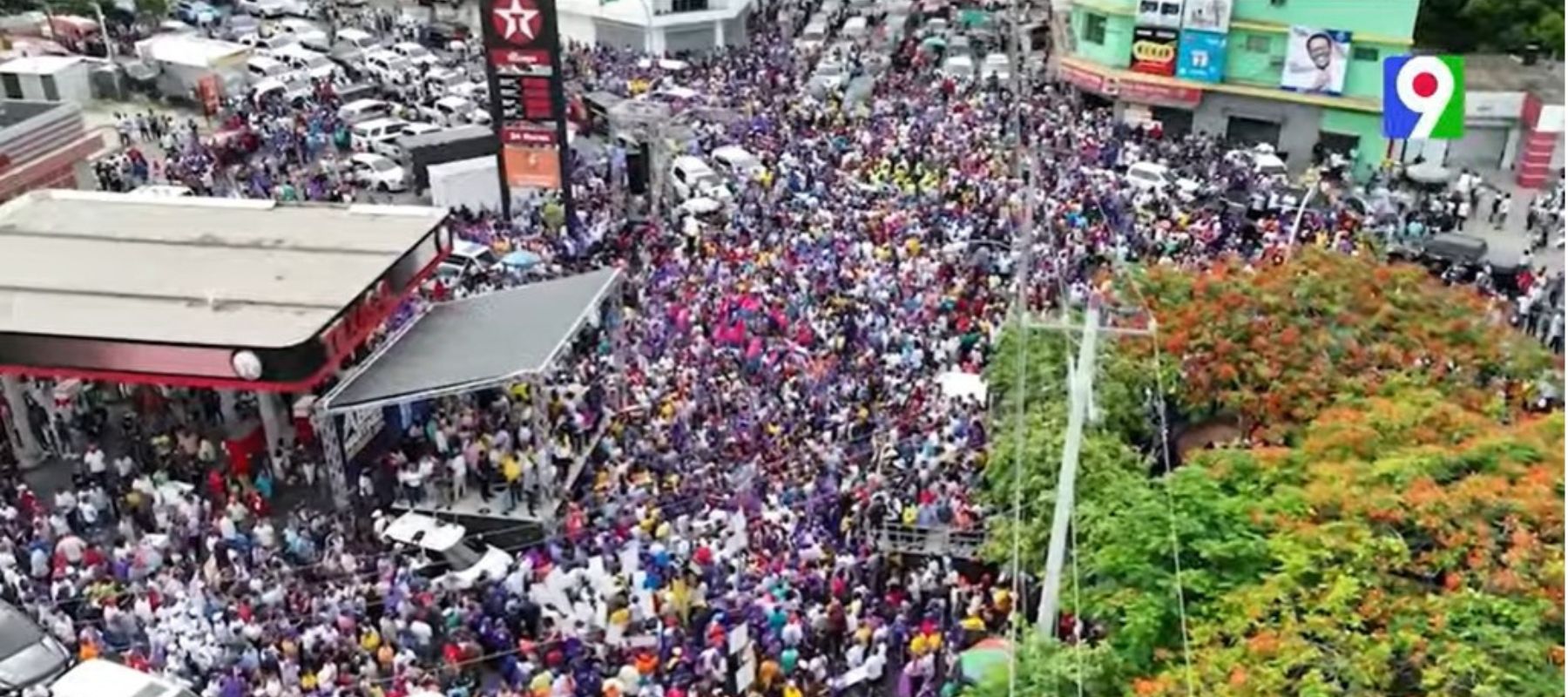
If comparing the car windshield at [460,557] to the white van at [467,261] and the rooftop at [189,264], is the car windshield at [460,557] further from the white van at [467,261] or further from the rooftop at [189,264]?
the white van at [467,261]

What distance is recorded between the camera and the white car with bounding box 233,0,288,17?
185 ft

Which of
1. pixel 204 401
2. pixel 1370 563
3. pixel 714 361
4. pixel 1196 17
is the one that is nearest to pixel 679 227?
pixel 714 361

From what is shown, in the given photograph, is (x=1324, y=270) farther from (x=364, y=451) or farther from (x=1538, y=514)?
(x=364, y=451)

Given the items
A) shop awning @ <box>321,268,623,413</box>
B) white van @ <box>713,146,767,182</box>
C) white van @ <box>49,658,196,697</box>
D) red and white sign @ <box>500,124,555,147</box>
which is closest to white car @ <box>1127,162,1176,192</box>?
white van @ <box>713,146,767,182</box>

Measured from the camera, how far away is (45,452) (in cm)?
2331

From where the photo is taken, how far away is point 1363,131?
39312 millimetres

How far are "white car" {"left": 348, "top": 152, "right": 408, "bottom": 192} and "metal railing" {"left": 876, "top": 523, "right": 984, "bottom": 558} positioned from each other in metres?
22.3

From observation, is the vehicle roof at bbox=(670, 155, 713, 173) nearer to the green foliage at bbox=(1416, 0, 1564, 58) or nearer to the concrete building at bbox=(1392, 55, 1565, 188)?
the concrete building at bbox=(1392, 55, 1565, 188)

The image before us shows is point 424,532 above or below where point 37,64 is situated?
below

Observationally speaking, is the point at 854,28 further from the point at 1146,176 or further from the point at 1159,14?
the point at 1146,176

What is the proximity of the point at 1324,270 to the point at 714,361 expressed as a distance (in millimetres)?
9949

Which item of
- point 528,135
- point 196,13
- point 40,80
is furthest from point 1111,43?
point 196,13

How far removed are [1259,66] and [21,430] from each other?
Answer: 32206 millimetres

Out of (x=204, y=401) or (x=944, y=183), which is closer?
(x=204, y=401)
